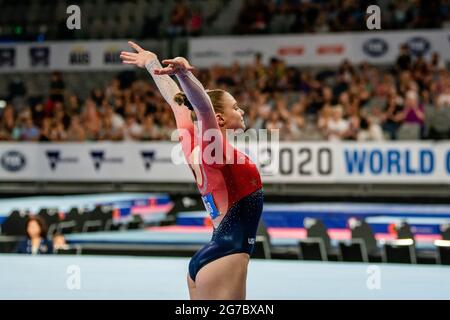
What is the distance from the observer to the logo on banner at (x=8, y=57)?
21.9 meters

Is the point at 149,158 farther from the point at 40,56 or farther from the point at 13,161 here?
the point at 40,56

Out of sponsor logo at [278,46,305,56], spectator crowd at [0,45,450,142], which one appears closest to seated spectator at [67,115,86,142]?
spectator crowd at [0,45,450,142]

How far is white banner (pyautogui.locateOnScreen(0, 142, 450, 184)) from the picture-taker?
45.8 feet

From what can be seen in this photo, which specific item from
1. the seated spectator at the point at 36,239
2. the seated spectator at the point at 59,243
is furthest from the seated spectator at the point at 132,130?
the seated spectator at the point at 36,239

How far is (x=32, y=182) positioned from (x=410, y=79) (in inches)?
283

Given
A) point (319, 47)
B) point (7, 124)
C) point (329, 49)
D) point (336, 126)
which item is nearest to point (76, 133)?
point (7, 124)

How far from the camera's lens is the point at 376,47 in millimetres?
19047

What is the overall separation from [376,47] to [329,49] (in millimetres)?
1018

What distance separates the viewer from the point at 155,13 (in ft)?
69.5

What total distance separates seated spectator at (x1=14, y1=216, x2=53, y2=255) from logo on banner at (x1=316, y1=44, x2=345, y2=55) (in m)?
10.4

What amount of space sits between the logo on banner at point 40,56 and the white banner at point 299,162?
237 inches

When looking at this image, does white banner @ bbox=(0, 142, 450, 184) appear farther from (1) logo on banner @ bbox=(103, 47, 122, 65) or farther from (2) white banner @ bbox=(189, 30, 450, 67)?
(1) logo on banner @ bbox=(103, 47, 122, 65)
